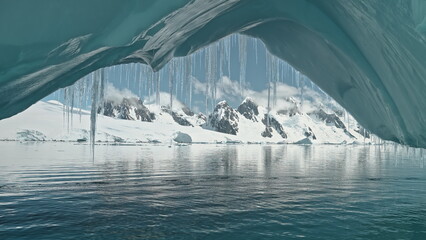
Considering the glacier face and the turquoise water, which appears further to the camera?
the turquoise water

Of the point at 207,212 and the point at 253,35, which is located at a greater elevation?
the point at 253,35

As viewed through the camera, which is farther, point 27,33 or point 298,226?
point 298,226

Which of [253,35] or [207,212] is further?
[253,35]

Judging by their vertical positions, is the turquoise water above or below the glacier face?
below

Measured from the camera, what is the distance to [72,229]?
6750 millimetres

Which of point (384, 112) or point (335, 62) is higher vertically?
point (335, 62)

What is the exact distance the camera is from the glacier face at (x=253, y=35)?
5.74 metres

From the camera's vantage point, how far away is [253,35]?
1346 cm

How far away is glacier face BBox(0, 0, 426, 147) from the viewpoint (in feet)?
18.8

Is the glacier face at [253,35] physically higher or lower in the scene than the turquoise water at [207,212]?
higher

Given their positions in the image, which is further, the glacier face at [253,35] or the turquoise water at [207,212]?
the turquoise water at [207,212]

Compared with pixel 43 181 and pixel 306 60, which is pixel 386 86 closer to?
pixel 306 60

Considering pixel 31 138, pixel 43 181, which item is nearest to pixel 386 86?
pixel 43 181

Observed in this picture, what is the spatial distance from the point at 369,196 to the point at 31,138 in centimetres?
9962
